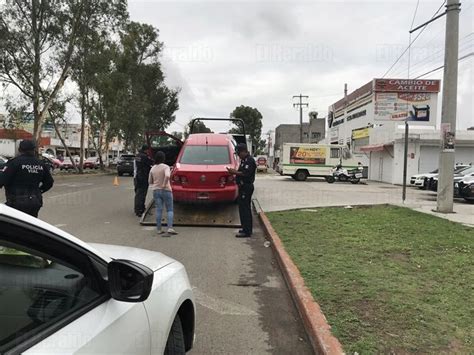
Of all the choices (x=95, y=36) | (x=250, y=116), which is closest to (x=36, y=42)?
(x=95, y=36)

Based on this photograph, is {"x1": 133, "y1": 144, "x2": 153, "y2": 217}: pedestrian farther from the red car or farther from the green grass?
the green grass

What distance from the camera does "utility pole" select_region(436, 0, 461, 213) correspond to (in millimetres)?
12156

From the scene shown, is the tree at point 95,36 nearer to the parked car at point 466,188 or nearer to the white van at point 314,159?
the white van at point 314,159

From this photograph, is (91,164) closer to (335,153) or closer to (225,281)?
(335,153)

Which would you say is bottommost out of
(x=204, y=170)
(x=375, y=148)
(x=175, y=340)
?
(x=175, y=340)

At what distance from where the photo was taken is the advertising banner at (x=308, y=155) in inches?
1283

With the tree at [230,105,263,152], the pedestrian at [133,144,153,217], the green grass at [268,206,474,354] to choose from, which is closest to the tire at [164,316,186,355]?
the green grass at [268,206,474,354]

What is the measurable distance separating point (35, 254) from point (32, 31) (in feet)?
92.9

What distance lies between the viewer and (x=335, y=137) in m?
52.2

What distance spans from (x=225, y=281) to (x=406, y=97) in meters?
35.6

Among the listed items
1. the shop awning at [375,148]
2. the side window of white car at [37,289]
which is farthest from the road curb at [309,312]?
the shop awning at [375,148]

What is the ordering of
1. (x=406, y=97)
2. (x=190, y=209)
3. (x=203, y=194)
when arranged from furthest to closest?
(x=406, y=97) → (x=190, y=209) → (x=203, y=194)

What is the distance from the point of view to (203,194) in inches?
→ 419

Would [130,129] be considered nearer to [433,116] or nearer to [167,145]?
[433,116]
